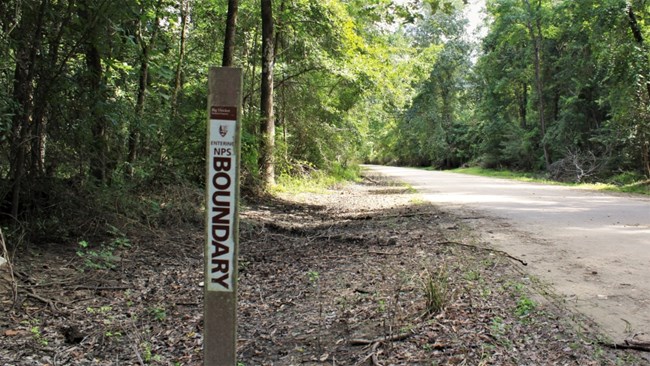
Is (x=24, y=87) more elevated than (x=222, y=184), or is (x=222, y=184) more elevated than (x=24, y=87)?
(x=24, y=87)

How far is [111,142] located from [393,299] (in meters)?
5.33

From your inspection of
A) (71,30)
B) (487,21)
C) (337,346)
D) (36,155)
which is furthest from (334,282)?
(487,21)

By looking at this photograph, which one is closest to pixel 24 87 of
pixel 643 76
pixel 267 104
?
pixel 267 104

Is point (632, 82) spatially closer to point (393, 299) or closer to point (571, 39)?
point (571, 39)

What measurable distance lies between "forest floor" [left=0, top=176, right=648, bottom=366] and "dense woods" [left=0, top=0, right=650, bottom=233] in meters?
1.37

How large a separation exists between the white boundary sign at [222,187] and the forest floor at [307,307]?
5.35 feet

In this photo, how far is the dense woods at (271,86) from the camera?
6316 millimetres

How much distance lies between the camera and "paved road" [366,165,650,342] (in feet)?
14.5

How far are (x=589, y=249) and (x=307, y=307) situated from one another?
166 inches

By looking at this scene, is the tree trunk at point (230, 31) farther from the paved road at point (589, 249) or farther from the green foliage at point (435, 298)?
the green foliage at point (435, 298)

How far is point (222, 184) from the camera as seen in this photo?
263 centimetres

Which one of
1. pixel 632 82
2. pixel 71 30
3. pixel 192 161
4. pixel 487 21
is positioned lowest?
pixel 192 161

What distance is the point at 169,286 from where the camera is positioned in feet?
20.0

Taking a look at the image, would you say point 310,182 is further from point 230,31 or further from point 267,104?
point 230,31
